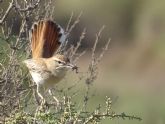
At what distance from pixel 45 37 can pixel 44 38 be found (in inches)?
0.5

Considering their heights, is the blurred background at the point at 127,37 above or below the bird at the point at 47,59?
above

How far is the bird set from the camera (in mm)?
6980

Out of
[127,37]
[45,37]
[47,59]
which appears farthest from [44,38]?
[127,37]

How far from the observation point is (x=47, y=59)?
23.9ft

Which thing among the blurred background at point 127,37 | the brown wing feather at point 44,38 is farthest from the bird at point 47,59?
the blurred background at point 127,37

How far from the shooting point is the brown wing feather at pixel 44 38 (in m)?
7.05

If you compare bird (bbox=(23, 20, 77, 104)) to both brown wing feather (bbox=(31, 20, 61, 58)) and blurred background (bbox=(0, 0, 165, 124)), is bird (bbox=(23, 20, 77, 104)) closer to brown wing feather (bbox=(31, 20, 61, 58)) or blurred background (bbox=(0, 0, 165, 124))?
brown wing feather (bbox=(31, 20, 61, 58))

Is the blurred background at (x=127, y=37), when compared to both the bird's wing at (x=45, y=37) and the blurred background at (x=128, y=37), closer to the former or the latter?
the blurred background at (x=128, y=37)

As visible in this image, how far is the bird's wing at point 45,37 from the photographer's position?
278 inches

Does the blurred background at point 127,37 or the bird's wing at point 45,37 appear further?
the blurred background at point 127,37

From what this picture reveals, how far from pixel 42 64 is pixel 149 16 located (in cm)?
1589

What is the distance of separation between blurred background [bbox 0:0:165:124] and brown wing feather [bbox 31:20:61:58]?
1300 centimetres

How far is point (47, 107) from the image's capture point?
6348 millimetres

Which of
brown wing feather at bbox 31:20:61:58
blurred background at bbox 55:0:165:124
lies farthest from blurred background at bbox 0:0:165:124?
brown wing feather at bbox 31:20:61:58
